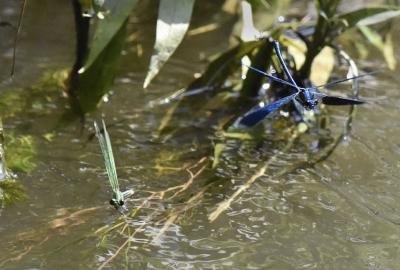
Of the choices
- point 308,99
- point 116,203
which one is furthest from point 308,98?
point 116,203

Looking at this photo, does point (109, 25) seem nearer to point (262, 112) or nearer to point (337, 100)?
point (262, 112)

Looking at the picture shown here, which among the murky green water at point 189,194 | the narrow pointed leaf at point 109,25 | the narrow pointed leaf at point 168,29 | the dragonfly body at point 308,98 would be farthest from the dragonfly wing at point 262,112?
the narrow pointed leaf at point 109,25

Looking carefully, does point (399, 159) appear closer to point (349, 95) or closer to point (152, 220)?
point (349, 95)

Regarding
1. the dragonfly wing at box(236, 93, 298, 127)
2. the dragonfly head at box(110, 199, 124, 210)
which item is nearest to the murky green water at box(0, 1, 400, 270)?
→ the dragonfly head at box(110, 199, 124, 210)

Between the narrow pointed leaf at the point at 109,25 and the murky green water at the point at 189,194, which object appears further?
the narrow pointed leaf at the point at 109,25

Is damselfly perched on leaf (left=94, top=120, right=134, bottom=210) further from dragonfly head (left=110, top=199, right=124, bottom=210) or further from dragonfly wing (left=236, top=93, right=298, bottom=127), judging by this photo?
dragonfly wing (left=236, top=93, right=298, bottom=127)

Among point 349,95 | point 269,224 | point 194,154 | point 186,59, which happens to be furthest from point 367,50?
point 269,224

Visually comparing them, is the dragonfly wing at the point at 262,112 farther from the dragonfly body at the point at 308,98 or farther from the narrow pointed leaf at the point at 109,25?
the narrow pointed leaf at the point at 109,25
